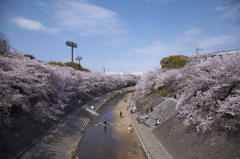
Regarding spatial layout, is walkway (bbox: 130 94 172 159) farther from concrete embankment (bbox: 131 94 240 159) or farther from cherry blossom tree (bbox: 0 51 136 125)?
cherry blossom tree (bbox: 0 51 136 125)

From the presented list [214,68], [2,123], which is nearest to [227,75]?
[214,68]

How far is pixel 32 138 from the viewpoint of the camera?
45.3 feet

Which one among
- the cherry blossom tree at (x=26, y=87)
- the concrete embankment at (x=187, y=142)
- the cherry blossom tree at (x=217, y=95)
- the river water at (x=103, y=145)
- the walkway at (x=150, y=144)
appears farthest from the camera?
the river water at (x=103, y=145)

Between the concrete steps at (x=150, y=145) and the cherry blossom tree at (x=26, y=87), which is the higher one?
the cherry blossom tree at (x=26, y=87)

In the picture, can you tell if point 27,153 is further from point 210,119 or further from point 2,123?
→ point 210,119

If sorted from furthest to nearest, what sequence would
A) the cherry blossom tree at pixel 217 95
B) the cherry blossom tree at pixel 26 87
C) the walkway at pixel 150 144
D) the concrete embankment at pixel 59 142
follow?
the walkway at pixel 150 144 < the cherry blossom tree at pixel 26 87 < the concrete embankment at pixel 59 142 < the cherry blossom tree at pixel 217 95

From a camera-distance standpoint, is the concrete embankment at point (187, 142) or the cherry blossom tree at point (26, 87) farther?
the cherry blossom tree at point (26, 87)

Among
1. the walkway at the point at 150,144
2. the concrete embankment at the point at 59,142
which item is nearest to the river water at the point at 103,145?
the concrete embankment at the point at 59,142

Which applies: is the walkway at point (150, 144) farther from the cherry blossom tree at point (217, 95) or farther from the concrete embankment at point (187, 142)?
the cherry blossom tree at point (217, 95)

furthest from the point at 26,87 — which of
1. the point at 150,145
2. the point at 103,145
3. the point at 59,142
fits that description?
the point at 150,145

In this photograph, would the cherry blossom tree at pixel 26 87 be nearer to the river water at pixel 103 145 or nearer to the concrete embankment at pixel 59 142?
the concrete embankment at pixel 59 142

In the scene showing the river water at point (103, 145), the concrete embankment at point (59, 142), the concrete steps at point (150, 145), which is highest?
the concrete embankment at point (59, 142)

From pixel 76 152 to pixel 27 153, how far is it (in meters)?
4.97

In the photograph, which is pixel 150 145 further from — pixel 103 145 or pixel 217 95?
pixel 217 95
